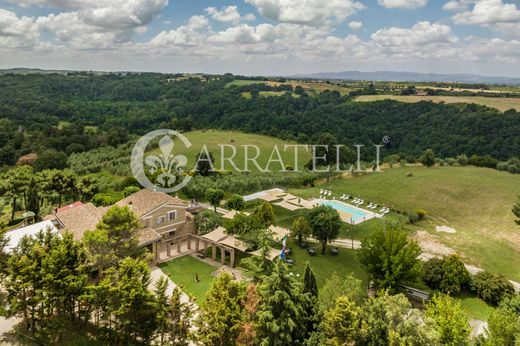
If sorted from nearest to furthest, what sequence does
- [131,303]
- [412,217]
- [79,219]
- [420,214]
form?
[131,303], [79,219], [412,217], [420,214]

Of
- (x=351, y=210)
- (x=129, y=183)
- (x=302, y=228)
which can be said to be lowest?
(x=351, y=210)

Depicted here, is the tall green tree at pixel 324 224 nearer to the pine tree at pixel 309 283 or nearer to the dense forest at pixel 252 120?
the pine tree at pixel 309 283

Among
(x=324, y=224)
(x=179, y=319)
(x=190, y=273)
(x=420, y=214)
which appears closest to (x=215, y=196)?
(x=190, y=273)

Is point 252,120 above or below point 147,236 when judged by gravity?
above

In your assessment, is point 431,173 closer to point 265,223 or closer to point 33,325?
point 265,223

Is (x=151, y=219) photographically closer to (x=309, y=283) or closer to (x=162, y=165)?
(x=309, y=283)

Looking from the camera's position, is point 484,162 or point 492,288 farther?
point 484,162

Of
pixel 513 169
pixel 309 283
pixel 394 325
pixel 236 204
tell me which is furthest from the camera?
pixel 513 169
